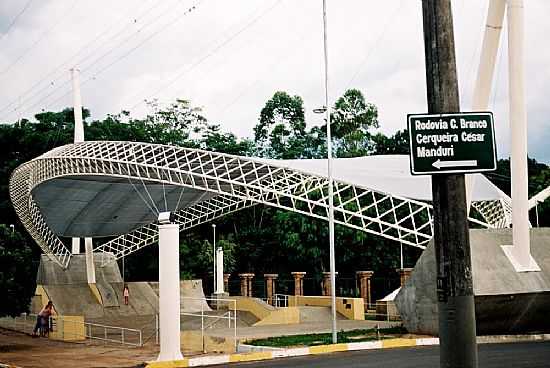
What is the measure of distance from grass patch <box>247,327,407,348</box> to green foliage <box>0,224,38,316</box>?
10.8 meters

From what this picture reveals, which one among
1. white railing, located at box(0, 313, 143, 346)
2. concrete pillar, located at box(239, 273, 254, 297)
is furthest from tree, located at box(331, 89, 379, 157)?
white railing, located at box(0, 313, 143, 346)

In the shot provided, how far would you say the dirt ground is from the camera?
2367cm

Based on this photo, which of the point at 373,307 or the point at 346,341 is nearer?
the point at 346,341

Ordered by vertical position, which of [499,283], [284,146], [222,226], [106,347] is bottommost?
[106,347]

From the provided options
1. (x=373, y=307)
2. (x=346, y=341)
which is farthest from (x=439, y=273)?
(x=373, y=307)

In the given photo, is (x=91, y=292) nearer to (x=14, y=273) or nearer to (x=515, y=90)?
(x=14, y=273)

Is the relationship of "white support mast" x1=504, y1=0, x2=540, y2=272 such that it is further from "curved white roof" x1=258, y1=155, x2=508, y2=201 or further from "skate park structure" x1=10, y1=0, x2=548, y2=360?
"curved white roof" x1=258, y1=155, x2=508, y2=201

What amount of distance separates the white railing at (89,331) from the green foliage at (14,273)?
4.39 m

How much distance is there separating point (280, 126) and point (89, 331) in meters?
42.6

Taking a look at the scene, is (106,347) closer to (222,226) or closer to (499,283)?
(499,283)

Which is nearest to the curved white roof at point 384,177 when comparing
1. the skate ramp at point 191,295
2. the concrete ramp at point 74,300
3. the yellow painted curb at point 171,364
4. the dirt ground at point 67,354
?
the dirt ground at point 67,354

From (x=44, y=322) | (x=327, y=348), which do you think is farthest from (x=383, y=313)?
(x=44, y=322)

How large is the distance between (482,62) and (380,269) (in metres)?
34.5

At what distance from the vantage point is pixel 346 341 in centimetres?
2539
